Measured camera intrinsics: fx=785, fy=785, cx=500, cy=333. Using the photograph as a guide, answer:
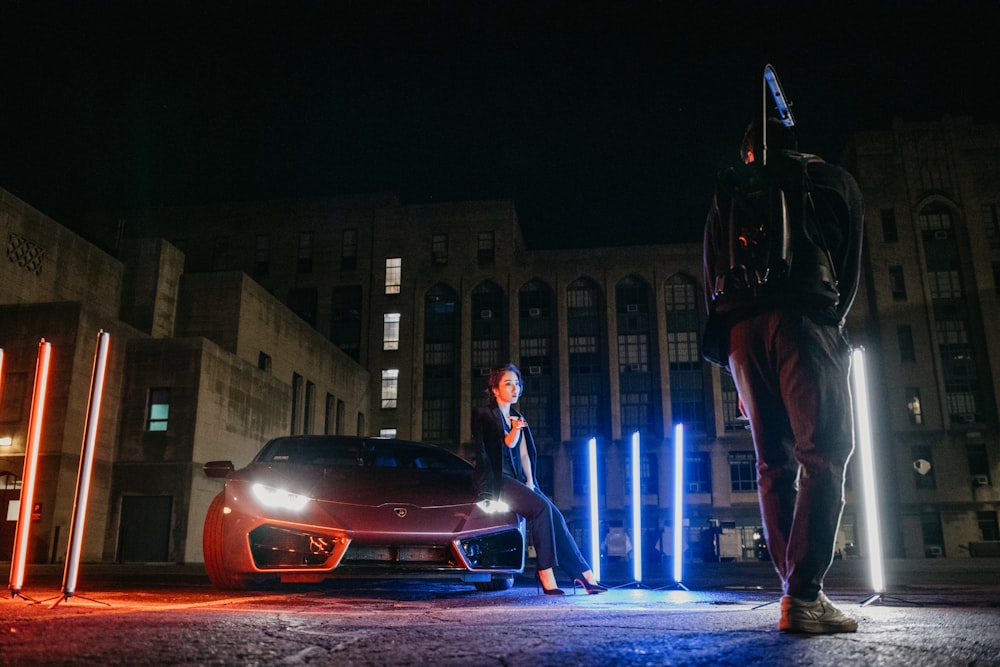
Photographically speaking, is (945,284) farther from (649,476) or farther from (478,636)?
(478,636)

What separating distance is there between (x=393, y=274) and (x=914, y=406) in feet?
109

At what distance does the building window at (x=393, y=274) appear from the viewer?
53.7 m

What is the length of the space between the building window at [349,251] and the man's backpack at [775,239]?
170 feet

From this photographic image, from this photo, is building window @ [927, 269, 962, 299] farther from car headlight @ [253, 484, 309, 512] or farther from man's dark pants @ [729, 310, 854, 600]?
man's dark pants @ [729, 310, 854, 600]

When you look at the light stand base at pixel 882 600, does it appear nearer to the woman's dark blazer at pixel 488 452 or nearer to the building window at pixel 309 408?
the woman's dark blazer at pixel 488 452

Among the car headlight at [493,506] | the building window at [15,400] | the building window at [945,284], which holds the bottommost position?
the car headlight at [493,506]

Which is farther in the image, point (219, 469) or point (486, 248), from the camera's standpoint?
point (486, 248)

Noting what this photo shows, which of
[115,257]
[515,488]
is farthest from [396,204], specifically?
[515,488]

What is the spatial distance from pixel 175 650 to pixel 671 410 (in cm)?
4882

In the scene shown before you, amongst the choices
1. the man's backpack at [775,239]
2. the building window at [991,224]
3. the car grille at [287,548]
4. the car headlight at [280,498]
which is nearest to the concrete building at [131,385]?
the car headlight at [280,498]

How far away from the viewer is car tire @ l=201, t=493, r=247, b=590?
5695mm

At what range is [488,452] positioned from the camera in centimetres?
592

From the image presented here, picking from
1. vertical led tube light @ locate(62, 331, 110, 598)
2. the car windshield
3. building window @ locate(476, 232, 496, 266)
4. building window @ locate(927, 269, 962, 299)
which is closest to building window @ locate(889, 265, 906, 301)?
building window @ locate(927, 269, 962, 299)

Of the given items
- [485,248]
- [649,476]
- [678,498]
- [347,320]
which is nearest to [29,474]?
[678,498]
